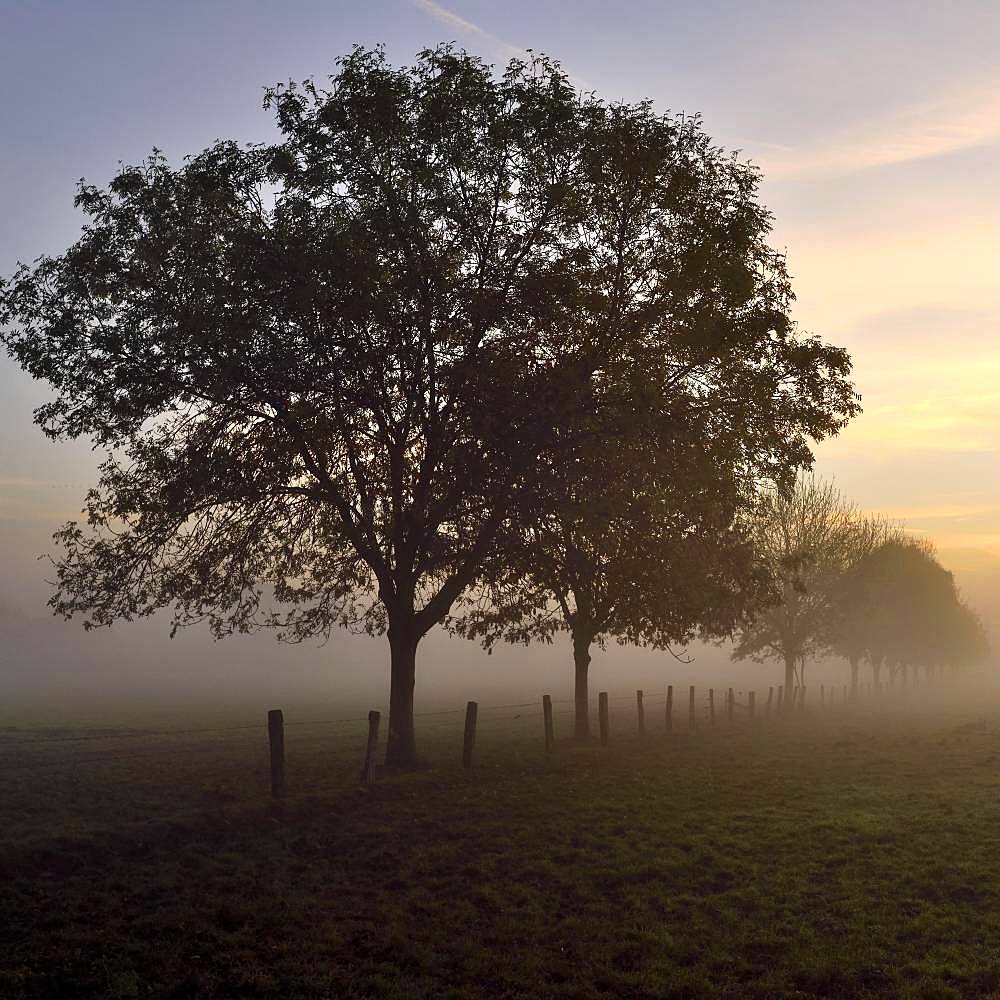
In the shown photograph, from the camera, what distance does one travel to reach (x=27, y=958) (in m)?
10.1

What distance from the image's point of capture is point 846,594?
6225 centimetres

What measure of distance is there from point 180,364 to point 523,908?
621 inches

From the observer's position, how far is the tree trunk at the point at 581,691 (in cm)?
3450

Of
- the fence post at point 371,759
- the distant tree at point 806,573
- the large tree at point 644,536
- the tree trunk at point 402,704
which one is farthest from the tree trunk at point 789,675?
the fence post at point 371,759

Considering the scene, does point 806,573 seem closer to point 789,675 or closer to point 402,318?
point 789,675

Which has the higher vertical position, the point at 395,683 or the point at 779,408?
the point at 779,408

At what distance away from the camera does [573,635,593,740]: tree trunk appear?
34500mm

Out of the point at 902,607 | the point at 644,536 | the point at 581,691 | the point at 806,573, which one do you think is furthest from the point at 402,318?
the point at 902,607

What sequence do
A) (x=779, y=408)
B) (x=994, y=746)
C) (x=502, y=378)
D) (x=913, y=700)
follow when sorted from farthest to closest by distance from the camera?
1. (x=913, y=700)
2. (x=994, y=746)
3. (x=779, y=408)
4. (x=502, y=378)

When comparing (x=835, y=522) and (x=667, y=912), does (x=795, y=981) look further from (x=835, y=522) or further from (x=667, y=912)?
(x=835, y=522)

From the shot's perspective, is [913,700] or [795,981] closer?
[795,981]

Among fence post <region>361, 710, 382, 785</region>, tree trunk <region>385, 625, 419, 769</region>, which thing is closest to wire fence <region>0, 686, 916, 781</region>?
tree trunk <region>385, 625, 419, 769</region>

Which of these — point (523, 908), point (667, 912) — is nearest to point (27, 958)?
point (523, 908)

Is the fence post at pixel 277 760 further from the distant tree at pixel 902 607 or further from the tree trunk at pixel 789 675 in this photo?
the distant tree at pixel 902 607
